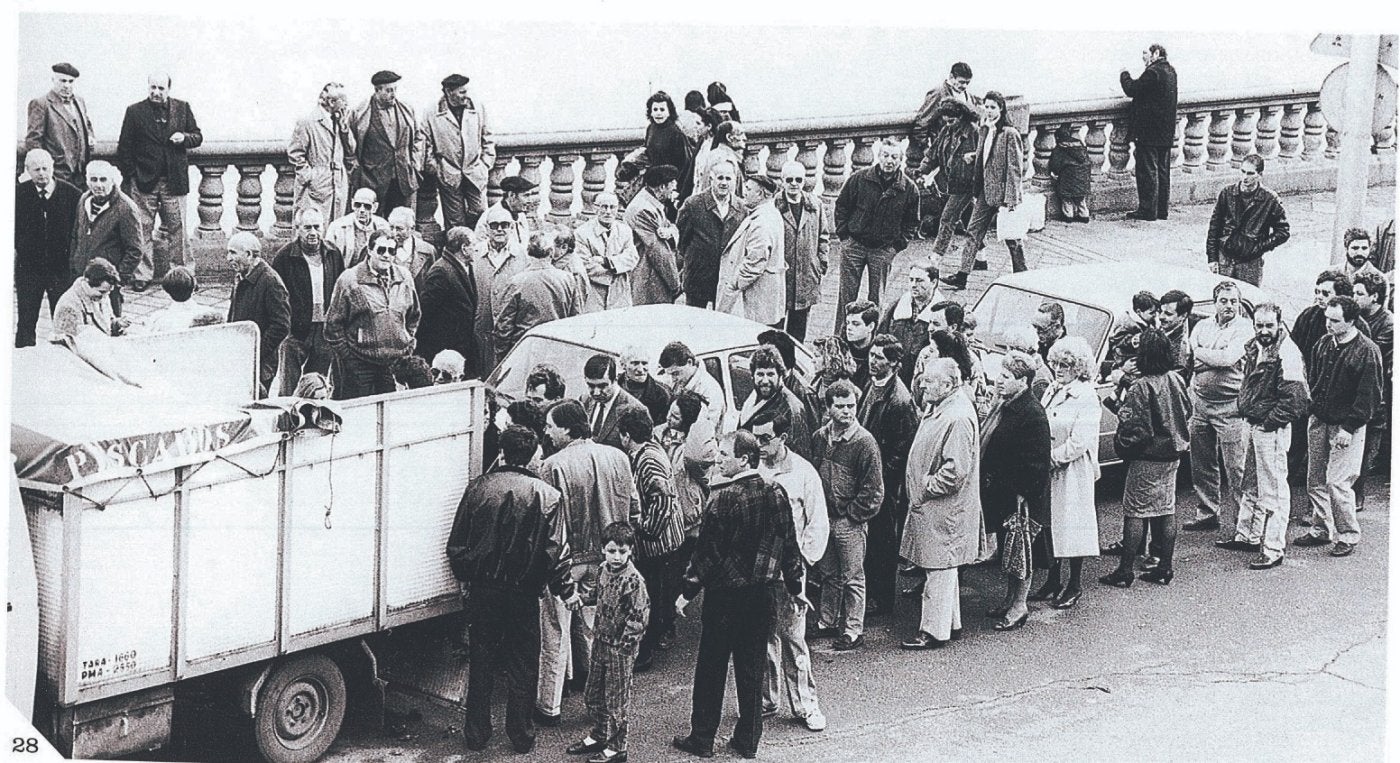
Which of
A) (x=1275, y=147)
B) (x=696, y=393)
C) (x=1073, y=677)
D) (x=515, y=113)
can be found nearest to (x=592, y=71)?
(x=515, y=113)

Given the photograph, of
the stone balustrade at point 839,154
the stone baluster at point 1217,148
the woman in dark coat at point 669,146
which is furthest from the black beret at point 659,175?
the stone baluster at point 1217,148

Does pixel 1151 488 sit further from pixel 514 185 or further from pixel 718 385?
pixel 514 185

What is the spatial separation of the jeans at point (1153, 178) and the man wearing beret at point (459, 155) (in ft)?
19.4

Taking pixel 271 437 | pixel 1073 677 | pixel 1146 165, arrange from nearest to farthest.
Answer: pixel 271 437
pixel 1073 677
pixel 1146 165

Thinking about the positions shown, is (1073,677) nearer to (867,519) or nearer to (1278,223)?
(867,519)

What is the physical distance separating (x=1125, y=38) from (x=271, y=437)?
887 centimetres

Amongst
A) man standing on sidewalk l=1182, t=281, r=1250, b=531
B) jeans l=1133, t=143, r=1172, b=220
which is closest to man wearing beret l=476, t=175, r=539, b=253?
man standing on sidewalk l=1182, t=281, r=1250, b=531

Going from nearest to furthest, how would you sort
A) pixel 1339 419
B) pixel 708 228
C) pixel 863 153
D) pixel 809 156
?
pixel 1339 419 < pixel 708 228 < pixel 809 156 < pixel 863 153

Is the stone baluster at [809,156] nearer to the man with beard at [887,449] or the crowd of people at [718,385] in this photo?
the crowd of people at [718,385]

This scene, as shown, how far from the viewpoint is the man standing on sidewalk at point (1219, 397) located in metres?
13.5

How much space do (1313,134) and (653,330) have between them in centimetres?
841

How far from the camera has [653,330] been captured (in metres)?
13.0

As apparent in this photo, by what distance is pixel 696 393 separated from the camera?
38.8 ft

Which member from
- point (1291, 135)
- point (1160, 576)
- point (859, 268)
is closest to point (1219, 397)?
point (1160, 576)
